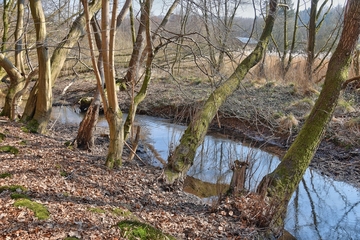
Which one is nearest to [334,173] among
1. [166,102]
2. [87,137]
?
[87,137]

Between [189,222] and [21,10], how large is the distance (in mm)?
5909

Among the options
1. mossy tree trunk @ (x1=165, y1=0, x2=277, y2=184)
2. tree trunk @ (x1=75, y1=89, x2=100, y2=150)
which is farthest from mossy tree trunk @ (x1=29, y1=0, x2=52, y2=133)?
mossy tree trunk @ (x1=165, y1=0, x2=277, y2=184)

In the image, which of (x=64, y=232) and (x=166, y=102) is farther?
(x=166, y=102)

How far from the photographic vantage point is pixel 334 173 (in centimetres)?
677

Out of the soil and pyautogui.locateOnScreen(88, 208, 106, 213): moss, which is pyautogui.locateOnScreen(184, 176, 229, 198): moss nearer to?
the soil

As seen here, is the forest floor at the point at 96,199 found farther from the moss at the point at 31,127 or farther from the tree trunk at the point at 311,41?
the tree trunk at the point at 311,41

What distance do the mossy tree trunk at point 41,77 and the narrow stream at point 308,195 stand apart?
1.83ft

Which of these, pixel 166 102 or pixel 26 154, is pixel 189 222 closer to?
pixel 26 154

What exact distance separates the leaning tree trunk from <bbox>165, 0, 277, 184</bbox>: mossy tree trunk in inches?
53.5

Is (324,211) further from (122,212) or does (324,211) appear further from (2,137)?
(2,137)

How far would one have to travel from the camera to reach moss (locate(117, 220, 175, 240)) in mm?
2793

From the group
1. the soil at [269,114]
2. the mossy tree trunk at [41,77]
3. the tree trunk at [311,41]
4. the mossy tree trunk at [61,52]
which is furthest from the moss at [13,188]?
the tree trunk at [311,41]

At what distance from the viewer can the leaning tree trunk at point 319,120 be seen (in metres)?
4.40

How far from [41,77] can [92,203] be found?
3.19 metres
